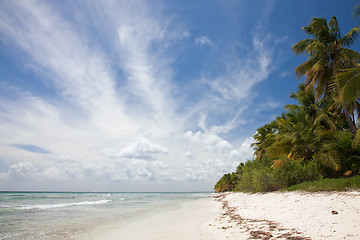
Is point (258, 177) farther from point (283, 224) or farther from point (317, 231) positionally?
point (317, 231)

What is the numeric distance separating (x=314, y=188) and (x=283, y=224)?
5.84 meters

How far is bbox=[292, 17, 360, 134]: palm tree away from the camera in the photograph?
14.8 meters

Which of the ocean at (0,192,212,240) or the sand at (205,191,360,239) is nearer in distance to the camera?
the sand at (205,191,360,239)

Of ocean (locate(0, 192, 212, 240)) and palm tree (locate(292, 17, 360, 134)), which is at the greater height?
palm tree (locate(292, 17, 360, 134))

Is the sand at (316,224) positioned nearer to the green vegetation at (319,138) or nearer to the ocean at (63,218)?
the green vegetation at (319,138)

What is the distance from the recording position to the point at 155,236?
731 centimetres

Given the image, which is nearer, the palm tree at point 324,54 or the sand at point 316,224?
the sand at point 316,224

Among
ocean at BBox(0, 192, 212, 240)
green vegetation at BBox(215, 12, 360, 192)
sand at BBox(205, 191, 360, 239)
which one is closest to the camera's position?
sand at BBox(205, 191, 360, 239)

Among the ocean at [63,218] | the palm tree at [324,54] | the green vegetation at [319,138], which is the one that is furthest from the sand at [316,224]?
the palm tree at [324,54]

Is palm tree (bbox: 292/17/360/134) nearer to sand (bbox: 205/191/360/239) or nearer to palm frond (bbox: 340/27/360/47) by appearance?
palm frond (bbox: 340/27/360/47)

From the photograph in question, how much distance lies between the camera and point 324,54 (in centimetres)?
1561

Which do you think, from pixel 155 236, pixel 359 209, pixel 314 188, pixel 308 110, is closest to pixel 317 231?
pixel 359 209

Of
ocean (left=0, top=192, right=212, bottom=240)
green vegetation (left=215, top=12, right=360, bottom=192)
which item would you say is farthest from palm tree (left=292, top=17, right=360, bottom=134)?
ocean (left=0, top=192, right=212, bottom=240)

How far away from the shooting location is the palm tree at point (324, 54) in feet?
48.7
